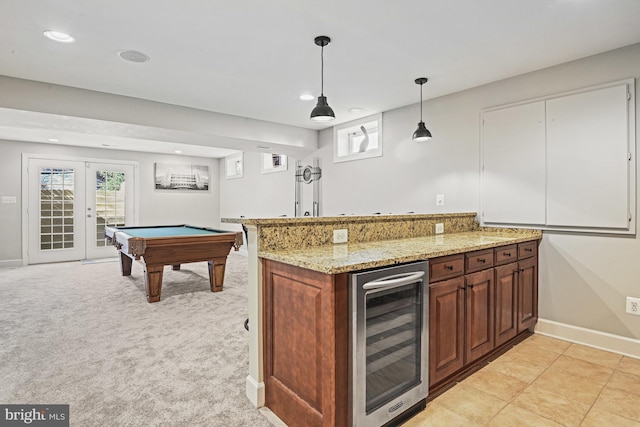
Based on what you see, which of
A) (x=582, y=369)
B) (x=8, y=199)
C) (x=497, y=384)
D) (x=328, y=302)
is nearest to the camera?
(x=328, y=302)

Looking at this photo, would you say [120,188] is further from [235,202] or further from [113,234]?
[113,234]

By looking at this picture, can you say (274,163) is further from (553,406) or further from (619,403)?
(619,403)

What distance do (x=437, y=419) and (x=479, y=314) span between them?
2.59 ft

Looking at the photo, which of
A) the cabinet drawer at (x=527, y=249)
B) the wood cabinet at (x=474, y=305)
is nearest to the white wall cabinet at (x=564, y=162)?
the cabinet drawer at (x=527, y=249)

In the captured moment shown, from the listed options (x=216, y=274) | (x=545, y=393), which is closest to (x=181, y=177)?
(x=216, y=274)

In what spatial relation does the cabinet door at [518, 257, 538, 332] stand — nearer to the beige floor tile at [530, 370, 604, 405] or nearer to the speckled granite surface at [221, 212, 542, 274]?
the speckled granite surface at [221, 212, 542, 274]

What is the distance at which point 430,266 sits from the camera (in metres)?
1.98

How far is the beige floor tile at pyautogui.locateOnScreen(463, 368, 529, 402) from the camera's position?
2.15 metres

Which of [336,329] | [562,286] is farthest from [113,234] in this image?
[562,286]

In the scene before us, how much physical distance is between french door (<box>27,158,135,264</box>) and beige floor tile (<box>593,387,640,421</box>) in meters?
8.44

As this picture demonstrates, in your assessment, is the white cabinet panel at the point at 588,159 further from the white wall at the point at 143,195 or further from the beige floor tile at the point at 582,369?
the white wall at the point at 143,195

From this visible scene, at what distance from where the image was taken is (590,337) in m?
2.91

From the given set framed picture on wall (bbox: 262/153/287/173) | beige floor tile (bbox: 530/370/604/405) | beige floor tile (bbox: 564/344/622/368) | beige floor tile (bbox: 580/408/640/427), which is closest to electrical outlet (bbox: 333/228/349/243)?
beige floor tile (bbox: 530/370/604/405)

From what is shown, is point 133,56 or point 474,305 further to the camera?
point 133,56
